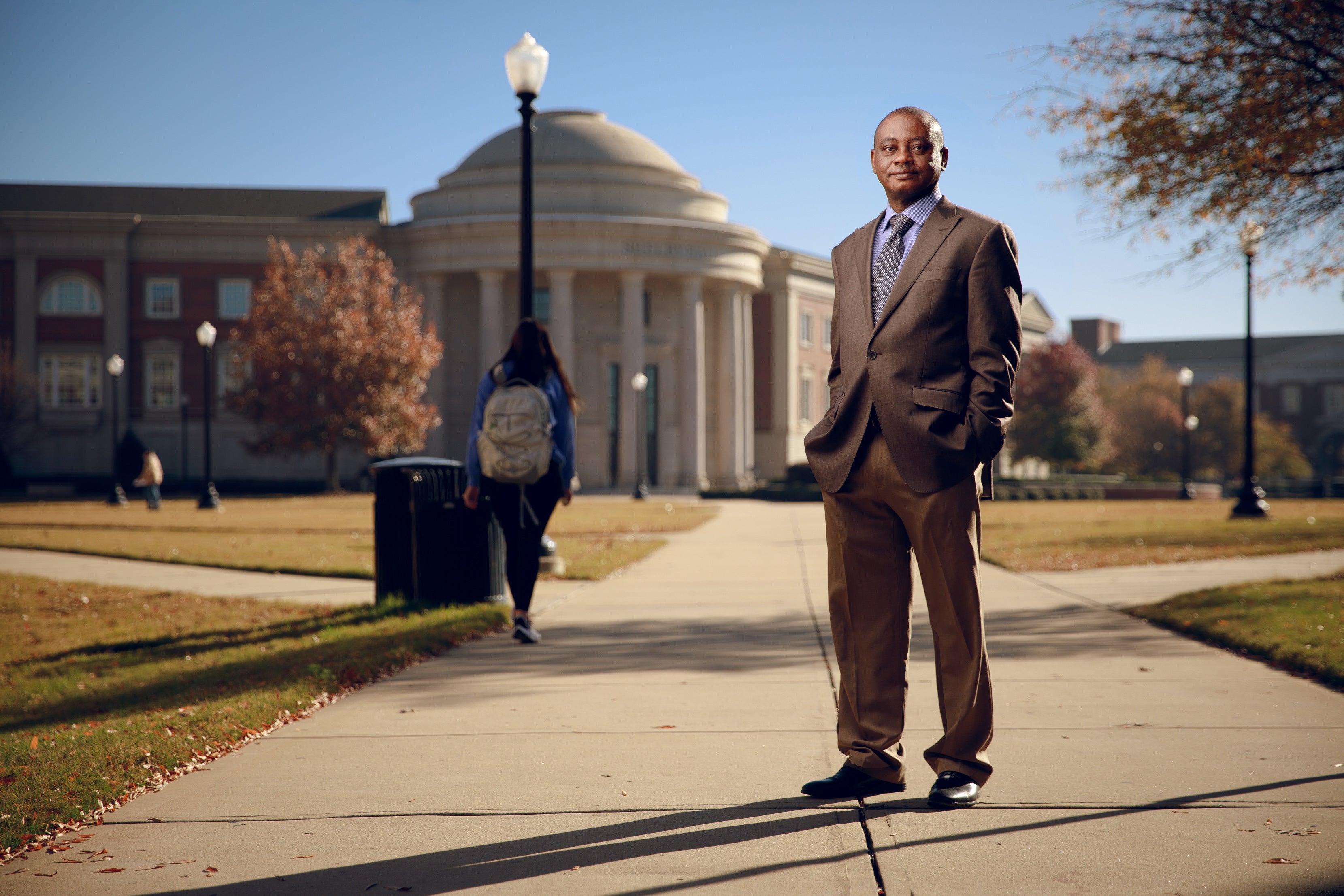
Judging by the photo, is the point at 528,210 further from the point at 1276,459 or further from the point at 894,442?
the point at 1276,459

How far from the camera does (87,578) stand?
13.0m

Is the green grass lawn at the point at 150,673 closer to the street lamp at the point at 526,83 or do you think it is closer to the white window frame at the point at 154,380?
the street lamp at the point at 526,83

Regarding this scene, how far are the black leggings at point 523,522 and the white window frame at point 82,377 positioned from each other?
48.0 metres

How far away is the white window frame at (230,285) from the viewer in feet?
166

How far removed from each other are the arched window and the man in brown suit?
5279 cm

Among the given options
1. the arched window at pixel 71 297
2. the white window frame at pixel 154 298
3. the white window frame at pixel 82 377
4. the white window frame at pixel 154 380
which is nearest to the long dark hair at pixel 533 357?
the white window frame at pixel 154 380

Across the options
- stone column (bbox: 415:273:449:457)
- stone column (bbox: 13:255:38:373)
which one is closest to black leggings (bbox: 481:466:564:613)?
stone column (bbox: 415:273:449:457)

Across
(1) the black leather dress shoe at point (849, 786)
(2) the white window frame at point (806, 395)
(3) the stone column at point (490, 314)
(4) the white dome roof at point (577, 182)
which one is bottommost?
(1) the black leather dress shoe at point (849, 786)

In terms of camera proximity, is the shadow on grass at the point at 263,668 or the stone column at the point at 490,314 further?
the stone column at the point at 490,314

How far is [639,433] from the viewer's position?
157 feet

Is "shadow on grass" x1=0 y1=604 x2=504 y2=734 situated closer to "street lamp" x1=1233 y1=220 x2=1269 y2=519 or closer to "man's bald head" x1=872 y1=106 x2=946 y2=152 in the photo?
"man's bald head" x1=872 y1=106 x2=946 y2=152

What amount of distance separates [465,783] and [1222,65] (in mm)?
10812

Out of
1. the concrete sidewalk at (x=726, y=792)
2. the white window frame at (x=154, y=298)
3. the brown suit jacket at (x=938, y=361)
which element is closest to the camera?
the concrete sidewalk at (x=726, y=792)

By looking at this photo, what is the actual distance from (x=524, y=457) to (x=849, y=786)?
13.3 feet
